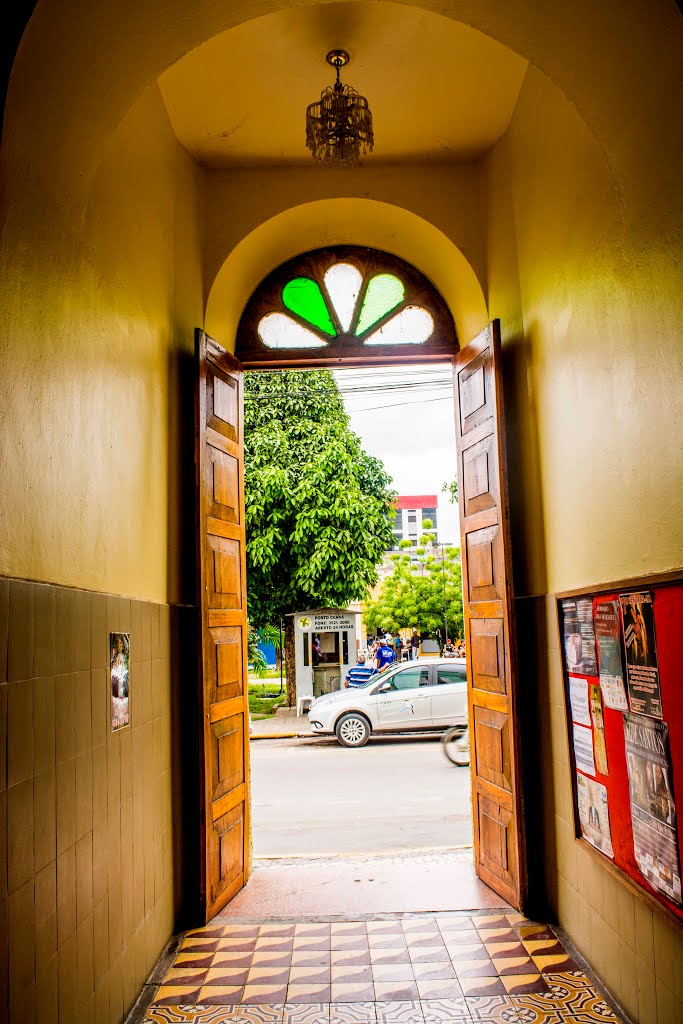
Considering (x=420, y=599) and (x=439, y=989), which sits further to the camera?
(x=420, y=599)

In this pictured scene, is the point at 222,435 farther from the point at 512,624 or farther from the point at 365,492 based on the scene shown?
the point at 365,492

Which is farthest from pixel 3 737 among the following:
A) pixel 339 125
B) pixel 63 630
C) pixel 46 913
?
pixel 339 125

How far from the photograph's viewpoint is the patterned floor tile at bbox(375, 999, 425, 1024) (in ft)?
10.3

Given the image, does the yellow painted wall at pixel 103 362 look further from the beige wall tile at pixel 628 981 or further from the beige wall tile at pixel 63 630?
the beige wall tile at pixel 628 981

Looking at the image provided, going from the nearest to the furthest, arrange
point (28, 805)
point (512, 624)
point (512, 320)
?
point (28, 805)
point (512, 624)
point (512, 320)

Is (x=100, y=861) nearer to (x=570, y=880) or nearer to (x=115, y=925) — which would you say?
(x=115, y=925)

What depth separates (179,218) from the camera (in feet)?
14.7

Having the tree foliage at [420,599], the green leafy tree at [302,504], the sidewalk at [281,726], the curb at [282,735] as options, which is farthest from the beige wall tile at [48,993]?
the tree foliage at [420,599]

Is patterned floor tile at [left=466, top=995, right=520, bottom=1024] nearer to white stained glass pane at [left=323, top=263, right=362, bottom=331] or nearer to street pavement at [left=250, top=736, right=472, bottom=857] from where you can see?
street pavement at [left=250, top=736, right=472, bottom=857]

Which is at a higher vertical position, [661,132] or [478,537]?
[661,132]

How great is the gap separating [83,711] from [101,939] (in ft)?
2.78

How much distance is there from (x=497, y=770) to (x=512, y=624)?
0.85m

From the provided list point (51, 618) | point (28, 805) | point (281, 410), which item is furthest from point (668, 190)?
point (281, 410)

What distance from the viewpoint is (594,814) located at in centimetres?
337
